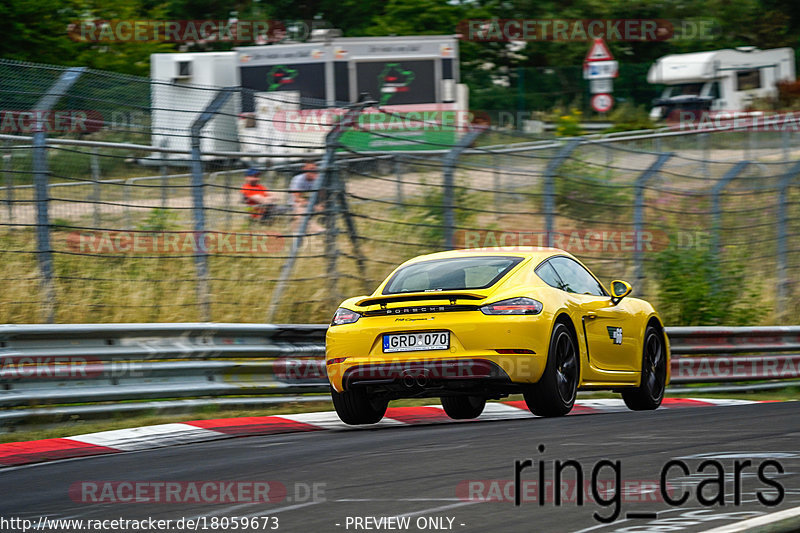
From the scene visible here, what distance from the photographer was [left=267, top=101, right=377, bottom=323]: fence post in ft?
42.8

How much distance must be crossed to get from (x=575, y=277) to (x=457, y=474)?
4133 mm

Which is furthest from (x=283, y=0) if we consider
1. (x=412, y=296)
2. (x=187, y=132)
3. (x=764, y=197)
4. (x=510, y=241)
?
(x=412, y=296)

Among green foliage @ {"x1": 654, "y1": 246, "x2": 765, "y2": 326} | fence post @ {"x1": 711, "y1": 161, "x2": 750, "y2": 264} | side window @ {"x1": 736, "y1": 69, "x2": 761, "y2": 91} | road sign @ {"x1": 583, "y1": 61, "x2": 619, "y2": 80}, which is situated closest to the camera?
fence post @ {"x1": 711, "y1": 161, "x2": 750, "y2": 264}

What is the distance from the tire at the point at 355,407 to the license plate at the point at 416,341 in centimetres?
64

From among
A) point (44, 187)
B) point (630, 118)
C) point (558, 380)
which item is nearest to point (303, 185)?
point (44, 187)

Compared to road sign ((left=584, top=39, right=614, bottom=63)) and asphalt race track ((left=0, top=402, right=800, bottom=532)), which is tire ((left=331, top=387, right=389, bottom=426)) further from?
road sign ((left=584, top=39, right=614, bottom=63))

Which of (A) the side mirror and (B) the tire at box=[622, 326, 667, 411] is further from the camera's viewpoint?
(B) the tire at box=[622, 326, 667, 411]

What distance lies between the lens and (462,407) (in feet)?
36.1

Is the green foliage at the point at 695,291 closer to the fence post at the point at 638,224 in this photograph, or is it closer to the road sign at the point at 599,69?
the fence post at the point at 638,224

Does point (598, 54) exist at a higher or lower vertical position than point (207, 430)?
higher

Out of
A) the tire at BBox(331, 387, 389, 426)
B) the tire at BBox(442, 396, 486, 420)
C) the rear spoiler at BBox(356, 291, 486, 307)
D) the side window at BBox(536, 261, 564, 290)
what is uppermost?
the side window at BBox(536, 261, 564, 290)

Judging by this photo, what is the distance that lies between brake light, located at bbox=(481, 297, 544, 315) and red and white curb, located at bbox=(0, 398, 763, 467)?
1441 millimetres

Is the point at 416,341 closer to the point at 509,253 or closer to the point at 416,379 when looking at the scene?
the point at 416,379

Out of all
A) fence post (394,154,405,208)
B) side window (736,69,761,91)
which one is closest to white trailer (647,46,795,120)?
Answer: side window (736,69,761,91)
